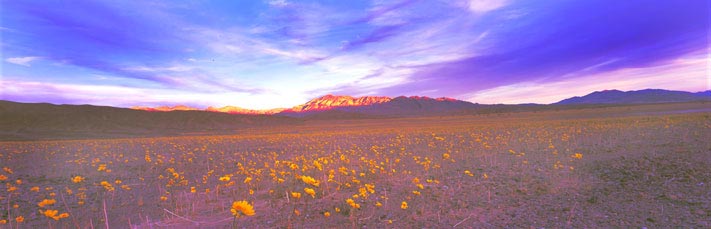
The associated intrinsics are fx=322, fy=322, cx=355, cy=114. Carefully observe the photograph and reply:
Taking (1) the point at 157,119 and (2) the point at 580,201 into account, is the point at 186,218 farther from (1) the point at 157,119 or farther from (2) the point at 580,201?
(1) the point at 157,119

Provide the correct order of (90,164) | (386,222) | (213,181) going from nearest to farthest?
(386,222) < (213,181) < (90,164)

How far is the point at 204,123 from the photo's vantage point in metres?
50.8

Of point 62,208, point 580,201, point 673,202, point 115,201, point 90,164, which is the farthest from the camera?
point 90,164

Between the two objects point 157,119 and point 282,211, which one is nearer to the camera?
point 282,211

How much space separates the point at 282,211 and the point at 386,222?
5.43 feet

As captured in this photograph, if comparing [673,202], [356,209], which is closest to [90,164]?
[356,209]

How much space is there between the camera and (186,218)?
488 centimetres

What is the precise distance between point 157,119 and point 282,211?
53866 millimetres

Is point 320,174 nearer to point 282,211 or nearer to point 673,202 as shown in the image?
point 282,211

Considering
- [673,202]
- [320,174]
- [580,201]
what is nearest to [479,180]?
[580,201]

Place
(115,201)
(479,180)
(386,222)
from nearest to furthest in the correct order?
(386,222), (115,201), (479,180)

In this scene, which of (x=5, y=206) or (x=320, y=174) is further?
(x=320, y=174)

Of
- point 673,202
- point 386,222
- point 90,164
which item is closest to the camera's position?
point 386,222

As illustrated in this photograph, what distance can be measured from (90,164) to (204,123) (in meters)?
43.1
